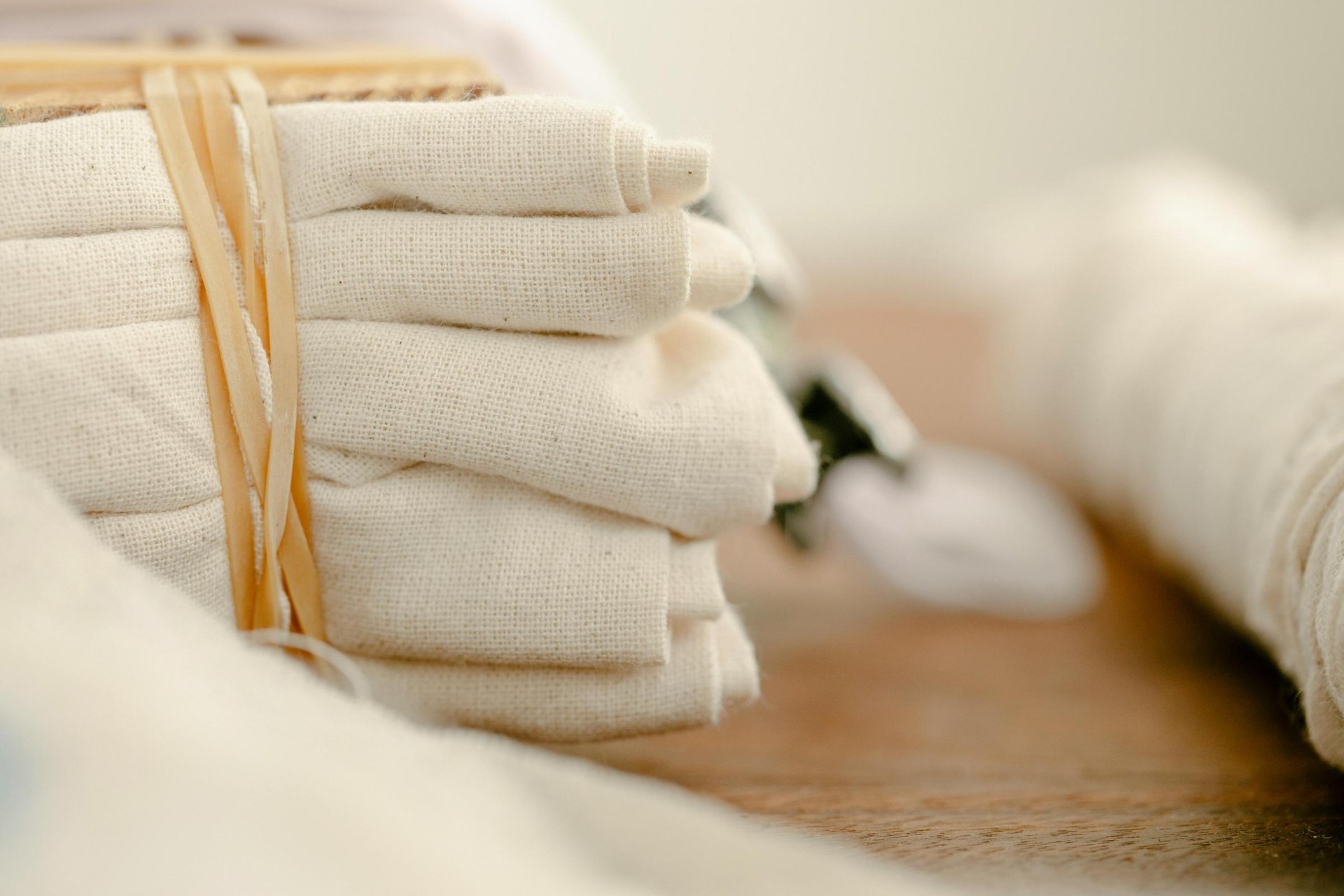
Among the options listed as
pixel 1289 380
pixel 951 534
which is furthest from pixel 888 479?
pixel 1289 380

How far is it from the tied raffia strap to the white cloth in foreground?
291 mm

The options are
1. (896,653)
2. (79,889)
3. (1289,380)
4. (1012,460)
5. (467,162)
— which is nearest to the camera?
(79,889)

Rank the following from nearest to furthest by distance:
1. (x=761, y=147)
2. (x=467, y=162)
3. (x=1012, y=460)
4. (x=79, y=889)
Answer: (x=79, y=889) → (x=467, y=162) → (x=1012, y=460) → (x=761, y=147)

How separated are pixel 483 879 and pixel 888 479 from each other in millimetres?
424

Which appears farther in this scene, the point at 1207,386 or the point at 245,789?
the point at 1207,386

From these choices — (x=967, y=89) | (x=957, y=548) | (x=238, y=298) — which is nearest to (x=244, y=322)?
(x=238, y=298)

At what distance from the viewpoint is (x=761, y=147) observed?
1.57 meters

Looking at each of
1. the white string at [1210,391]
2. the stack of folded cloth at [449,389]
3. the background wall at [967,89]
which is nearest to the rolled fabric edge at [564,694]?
the stack of folded cloth at [449,389]

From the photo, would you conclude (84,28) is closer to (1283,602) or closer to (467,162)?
(467,162)

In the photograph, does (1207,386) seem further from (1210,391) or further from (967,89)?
(967,89)

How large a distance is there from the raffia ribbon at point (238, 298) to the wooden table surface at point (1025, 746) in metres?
0.13

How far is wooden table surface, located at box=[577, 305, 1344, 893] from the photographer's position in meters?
0.28

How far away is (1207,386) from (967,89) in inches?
46.8

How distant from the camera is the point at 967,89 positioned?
5.09 feet
